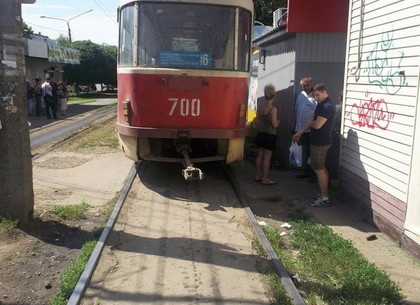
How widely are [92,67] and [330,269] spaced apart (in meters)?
46.3

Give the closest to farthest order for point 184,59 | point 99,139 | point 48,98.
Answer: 1. point 184,59
2. point 99,139
3. point 48,98

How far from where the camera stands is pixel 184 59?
298 inches

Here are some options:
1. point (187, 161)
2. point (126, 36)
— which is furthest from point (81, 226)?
point (126, 36)

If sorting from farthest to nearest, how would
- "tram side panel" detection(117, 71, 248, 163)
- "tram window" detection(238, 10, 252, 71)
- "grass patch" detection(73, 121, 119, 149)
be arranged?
"grass patch" detection(73, 121, 119, 149)
"tram window" detection(238, 10, 252, 71)
"tram side panel" detection(117, 71, 248, 163)

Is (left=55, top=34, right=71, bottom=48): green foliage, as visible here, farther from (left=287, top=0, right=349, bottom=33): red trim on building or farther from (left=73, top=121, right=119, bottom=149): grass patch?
(left=287, top=0, right=349, bottom=33): red trim on building

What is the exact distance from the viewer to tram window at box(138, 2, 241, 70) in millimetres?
7531

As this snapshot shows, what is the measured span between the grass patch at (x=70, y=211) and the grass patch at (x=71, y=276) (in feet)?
3.61

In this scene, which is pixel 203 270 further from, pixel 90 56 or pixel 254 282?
pixel 90 56

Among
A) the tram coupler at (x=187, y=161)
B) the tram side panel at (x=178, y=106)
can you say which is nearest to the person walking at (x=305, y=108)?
the tram side panel at (x=178, y=106)

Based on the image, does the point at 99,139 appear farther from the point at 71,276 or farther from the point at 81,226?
the point at 71,276

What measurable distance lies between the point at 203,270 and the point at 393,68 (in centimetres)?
334

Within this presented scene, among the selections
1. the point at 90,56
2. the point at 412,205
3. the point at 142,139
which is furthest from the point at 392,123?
the point at 90,56

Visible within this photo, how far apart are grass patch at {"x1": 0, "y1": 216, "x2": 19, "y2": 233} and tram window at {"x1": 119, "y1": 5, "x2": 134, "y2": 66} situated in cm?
316

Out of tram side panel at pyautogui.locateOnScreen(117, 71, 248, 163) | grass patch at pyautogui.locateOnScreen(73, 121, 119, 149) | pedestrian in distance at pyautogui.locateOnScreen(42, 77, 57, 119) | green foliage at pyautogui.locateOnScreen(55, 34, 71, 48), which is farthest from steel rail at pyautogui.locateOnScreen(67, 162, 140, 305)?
green foliage at pyautogui.locateOnScreen(55, 34, 71, 48)
